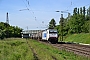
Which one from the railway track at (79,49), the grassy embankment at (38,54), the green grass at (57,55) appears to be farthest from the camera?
the railway track at (79,49)

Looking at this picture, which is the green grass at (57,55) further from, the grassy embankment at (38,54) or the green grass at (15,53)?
the green grass at (15,53)

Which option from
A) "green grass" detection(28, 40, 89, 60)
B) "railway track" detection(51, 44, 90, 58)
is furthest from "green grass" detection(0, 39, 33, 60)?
"railway track" detection(51, 44, 90, 58)

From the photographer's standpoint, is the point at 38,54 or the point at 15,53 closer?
the point at 15,53

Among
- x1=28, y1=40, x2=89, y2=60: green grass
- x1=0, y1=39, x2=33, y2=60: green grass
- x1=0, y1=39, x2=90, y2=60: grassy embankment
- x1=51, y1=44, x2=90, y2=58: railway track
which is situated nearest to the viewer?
x1=0, y1=39, x2=33, y2=60: green grass

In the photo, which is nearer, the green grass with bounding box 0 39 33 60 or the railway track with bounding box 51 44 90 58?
the green grass with bounding box 0 39 33 60

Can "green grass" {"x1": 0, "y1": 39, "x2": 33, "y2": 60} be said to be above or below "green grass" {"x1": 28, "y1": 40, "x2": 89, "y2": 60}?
above

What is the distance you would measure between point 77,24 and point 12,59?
248ft

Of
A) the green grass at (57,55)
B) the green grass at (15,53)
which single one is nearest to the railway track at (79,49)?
the green grass at (57,55)

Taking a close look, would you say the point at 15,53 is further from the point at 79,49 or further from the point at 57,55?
the point at 79,49

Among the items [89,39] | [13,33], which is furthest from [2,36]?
[13,33]

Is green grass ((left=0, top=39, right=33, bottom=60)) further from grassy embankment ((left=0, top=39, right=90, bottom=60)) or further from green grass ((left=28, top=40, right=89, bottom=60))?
green grass ((left=28, top=40, right=89, bottom=60))

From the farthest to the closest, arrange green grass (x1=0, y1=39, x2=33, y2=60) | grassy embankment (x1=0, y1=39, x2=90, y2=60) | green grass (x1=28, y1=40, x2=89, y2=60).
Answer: green grass (x1=28, y1=40, x2=89, y2=60)
grassy embankment (x1=0, y1=39, x2=90, y2=60)
green grass (x1=0, y1=39, x2=33, y2=60)

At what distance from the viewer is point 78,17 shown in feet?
305

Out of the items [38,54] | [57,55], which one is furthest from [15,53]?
[57,55]
